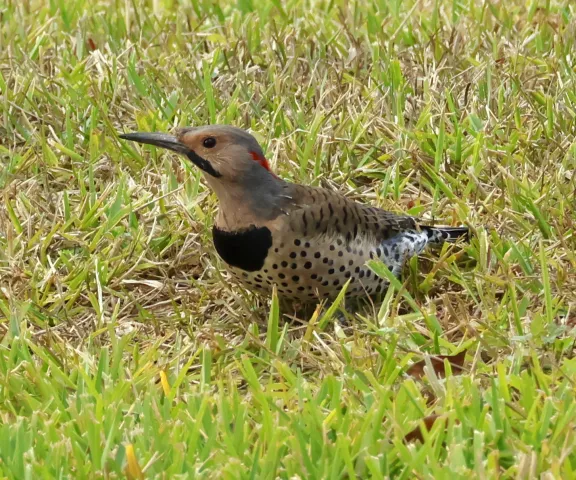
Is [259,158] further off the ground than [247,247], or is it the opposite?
[259,158]

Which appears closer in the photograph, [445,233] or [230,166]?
[230,166]

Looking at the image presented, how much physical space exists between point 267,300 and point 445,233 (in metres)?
0.78

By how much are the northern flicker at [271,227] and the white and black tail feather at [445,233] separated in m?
0.35

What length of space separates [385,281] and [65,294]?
4.12 ft

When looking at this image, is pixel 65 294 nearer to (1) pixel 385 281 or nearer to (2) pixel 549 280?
(1) pixel 385 281

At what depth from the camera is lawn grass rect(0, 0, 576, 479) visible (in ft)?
11.4

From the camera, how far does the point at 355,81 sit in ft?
20.5

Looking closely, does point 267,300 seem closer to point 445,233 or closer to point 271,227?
point 271,227

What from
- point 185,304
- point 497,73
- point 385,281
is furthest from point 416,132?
point 185,304

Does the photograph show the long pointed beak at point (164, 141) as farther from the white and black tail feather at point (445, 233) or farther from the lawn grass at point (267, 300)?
the white and black tail feather at point (445, 233)

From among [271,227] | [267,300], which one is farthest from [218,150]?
[267,300]

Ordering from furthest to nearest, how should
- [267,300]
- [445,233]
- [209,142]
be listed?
[445,233] < [267,300] < [209,142]

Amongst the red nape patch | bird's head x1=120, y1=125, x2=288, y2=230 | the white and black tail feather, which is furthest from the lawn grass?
the red nape patch

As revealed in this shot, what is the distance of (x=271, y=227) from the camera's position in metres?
4.50
